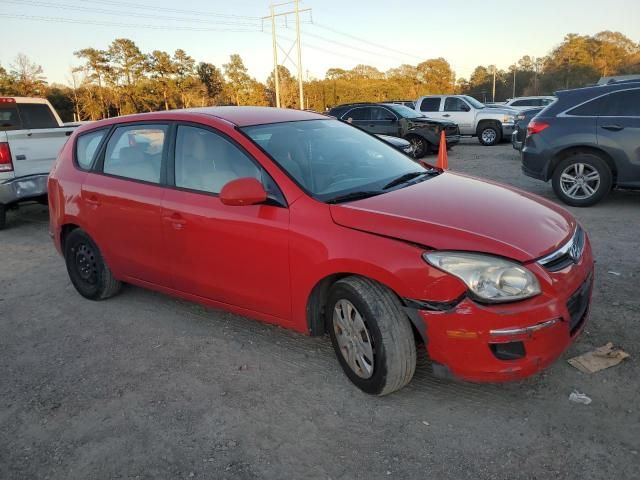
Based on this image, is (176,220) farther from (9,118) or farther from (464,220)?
(9,118)

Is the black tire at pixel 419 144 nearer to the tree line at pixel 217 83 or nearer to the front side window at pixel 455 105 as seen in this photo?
the front side window at pixel 455 105

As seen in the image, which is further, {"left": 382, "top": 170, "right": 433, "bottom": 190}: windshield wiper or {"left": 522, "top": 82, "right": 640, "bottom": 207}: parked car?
{"left": 522, "top": 82, "right": 640, "bottom": 207}: parked car

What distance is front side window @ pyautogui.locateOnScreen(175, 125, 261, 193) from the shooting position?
3494mm

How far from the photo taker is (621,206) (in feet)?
23.9

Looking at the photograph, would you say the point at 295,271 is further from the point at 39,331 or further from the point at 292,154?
the point at 39,331

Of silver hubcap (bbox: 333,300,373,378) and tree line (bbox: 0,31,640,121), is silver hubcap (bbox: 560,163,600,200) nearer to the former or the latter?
silver hubcap (bbox: 333,300,373,378)

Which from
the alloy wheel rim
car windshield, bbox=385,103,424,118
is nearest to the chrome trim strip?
the alloy wheel rim

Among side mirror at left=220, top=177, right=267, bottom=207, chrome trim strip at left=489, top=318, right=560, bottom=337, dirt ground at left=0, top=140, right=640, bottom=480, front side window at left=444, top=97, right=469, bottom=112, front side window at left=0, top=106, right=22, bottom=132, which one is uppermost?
front side window at left=444, top=97, right=469, bottom=112

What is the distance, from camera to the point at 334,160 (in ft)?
12.1

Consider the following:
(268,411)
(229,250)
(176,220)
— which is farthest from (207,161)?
(268,411)

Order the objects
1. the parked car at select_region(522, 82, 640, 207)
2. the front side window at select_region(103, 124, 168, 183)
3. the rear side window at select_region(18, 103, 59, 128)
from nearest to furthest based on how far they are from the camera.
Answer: the front side window at select_region(103, 124, 168, 183)
the parked car at select_region(522, 82, 640, 207)
the rear side window at select_region(18, 103, 59, 128)

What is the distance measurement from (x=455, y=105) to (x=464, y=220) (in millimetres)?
16790

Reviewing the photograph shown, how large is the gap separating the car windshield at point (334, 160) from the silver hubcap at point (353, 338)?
658 millimetres

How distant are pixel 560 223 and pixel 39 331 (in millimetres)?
3994
